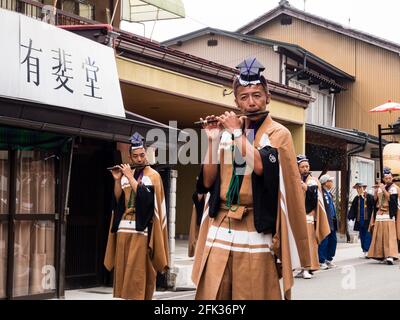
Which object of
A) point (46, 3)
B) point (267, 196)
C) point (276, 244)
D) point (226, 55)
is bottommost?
point (276, 244)

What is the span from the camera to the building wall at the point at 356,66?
31.3 meters

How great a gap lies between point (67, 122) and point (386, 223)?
10.5 meters

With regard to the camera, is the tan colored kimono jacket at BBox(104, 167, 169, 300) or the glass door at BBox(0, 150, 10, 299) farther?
the glass door at BBox(0, 150, 10, 299)

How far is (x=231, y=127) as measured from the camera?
505 cm

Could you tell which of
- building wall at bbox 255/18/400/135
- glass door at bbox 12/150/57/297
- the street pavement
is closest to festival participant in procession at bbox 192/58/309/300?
glass door at bbox 12/150/57/297

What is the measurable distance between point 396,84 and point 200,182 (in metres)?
27.2

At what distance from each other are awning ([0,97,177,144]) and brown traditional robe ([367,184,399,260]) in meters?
8.15

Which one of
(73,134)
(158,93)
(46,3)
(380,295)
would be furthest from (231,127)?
(158,93)

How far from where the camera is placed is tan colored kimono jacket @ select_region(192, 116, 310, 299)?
513 centimetres

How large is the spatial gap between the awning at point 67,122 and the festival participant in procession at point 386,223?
7738mm

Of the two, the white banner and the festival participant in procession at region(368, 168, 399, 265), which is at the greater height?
the white banner

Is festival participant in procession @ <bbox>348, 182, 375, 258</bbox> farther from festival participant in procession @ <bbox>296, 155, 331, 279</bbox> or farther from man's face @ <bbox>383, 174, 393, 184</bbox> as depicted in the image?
festival participant in procession @ <bbox>296, 155, 331, 279</bbox>

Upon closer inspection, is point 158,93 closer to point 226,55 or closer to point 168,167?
point 168,167

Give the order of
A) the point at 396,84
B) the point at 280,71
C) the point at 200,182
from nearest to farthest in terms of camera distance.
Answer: the point at 200,182 → the point at 280,71 → the point at 396,84
